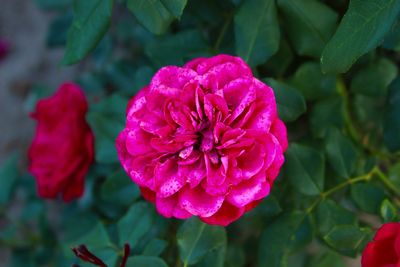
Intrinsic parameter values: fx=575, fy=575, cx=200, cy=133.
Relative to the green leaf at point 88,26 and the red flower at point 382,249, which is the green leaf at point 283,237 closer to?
the red flower at point 382,249

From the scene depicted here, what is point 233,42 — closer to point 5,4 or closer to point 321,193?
point 321,193

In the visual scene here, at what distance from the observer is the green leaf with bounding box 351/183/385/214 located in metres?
0.83

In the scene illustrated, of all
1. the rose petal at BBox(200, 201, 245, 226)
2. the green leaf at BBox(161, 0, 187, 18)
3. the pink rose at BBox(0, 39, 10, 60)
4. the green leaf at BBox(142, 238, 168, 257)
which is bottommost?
the pink rose at BBox(0, 39, 10, 60)

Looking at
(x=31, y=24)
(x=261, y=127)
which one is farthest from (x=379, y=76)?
(x=31, y=24)

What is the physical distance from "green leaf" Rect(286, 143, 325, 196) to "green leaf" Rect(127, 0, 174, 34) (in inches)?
10.3

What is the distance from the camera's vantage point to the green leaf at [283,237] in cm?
81

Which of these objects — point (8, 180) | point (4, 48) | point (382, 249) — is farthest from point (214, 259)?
point (4, 48)

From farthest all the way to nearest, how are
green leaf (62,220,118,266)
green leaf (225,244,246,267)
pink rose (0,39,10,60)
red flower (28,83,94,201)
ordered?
pink rose (0,39,10,60) < green leaf (225,244,246,267) < red flower (28,83,94,201) < green leaf (62,220,118,266)

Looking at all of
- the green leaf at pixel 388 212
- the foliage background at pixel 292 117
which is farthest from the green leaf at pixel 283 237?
the green leaf at pixel 388 212

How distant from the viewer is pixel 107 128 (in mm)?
950

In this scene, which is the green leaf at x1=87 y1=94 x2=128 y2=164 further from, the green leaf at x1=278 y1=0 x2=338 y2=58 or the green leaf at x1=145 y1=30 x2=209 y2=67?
the green leaf at x1=278 y1=0 x2=338 y2=58

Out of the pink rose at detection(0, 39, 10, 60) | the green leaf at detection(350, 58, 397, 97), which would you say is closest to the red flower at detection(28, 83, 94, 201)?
the green leaf at detection(350, 58, 397, 97)

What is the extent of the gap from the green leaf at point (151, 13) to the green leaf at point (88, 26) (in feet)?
0.14

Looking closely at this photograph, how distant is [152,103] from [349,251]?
0.36 m
